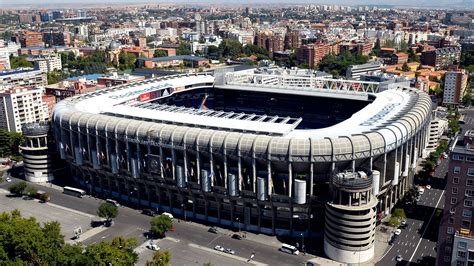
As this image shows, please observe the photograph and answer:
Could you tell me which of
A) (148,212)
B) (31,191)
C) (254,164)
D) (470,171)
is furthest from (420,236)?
(31,191)

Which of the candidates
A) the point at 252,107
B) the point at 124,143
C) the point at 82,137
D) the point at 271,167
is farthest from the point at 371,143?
the point at 252,107

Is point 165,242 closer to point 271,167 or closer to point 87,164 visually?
point 271,167

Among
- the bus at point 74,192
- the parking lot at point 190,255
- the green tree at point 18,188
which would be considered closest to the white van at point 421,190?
the parking lot at point 190,255

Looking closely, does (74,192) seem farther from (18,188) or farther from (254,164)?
(254,164)

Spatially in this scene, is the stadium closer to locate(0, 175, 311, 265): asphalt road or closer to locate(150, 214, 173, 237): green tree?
locate(0, 175, 311, 265): asphalt road

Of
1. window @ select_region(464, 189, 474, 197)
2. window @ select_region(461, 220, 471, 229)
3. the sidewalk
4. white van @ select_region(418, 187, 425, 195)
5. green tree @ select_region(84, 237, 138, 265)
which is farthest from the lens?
white van @ select_region(418, 187, 425, 195)

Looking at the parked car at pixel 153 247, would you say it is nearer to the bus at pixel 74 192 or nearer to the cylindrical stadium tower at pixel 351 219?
the cylindrical stadium tower at pixel 351 219

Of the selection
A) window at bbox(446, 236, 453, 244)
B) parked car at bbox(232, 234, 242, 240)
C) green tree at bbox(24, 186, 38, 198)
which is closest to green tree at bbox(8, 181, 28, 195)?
green tree at bbox(24, 186, 38, 198)
